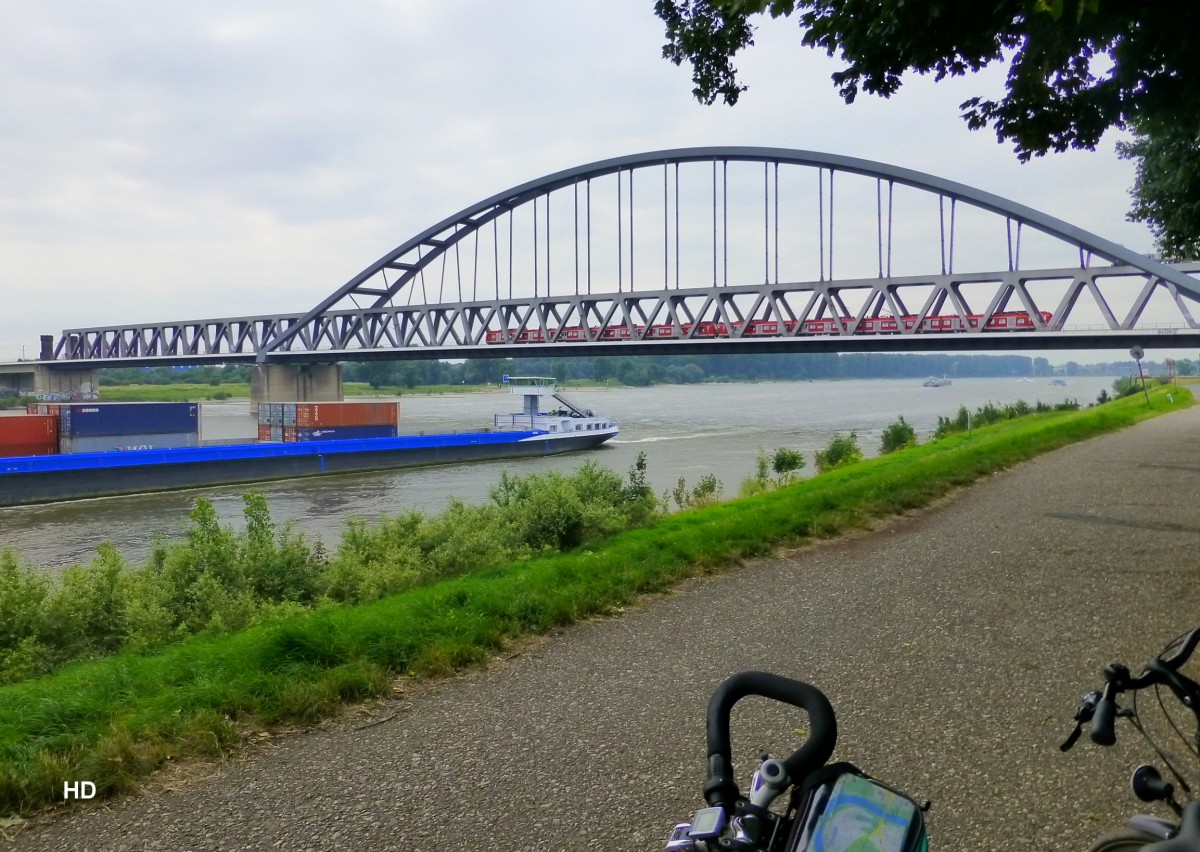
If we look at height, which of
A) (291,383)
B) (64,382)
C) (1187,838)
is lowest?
(1187,838)

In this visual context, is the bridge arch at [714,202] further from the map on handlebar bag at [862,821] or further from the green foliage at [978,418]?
the map on handlebar bag at [862,821]

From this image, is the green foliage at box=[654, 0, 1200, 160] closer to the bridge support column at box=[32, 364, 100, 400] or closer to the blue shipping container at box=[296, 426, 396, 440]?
→ the blue shipping container at box=[296, 426, 396, 440]

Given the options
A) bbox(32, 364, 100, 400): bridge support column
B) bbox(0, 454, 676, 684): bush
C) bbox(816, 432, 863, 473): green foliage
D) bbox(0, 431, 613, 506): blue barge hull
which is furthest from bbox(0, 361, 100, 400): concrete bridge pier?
bbox(0, 454, 676, 684): bush

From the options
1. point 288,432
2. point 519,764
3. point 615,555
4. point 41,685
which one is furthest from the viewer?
point 288,432

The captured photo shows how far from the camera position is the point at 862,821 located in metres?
1.48

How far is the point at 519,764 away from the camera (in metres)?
3.81

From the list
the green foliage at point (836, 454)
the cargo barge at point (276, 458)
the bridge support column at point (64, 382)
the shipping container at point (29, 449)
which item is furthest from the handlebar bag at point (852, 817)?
the bridge support column at point (64, 382)

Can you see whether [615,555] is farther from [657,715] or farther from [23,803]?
[23,803]

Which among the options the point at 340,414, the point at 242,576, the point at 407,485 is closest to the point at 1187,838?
the point at 242,576

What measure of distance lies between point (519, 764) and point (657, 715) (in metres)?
0.77

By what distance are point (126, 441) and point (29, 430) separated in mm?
3747

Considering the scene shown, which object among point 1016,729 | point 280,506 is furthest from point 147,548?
point 1016,729

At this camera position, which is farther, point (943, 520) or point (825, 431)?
point (825, 431)

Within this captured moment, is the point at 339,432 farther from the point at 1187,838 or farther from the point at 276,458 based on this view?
the point at 1187,838
